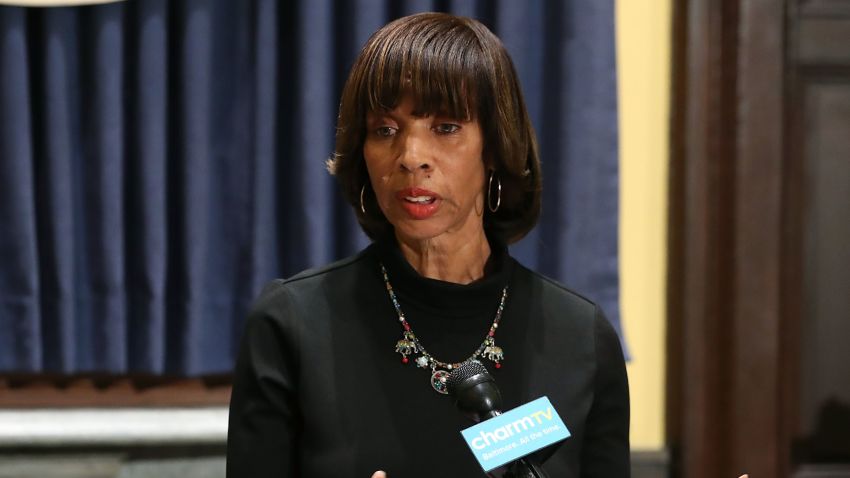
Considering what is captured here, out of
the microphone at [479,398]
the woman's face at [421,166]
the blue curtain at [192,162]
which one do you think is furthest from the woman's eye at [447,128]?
the blue curtain at [192,162]

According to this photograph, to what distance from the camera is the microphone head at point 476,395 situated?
2.76 ft

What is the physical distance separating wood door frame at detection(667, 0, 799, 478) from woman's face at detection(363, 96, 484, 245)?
1.18 m

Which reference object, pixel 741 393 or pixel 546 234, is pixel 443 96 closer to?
pixel 546 234

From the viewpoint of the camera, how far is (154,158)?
2.00 meters

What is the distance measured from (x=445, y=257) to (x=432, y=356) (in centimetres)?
12

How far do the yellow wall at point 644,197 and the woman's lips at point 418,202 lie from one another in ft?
3.97

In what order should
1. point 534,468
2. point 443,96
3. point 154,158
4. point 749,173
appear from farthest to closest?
point 749,173, point 154,158, point 443,96, point 534,468

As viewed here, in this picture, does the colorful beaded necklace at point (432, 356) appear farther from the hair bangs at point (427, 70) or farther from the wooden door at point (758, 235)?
the wooden door at point (758, 235)

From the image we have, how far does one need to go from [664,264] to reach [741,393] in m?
0.34

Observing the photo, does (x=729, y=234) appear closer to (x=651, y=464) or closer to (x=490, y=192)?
(x=651, y=464)

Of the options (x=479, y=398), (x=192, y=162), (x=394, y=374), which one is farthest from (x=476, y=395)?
(x=192, y=162)

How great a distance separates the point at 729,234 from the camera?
2150 millimetres

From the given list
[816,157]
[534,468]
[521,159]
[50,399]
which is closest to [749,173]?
[816,157]

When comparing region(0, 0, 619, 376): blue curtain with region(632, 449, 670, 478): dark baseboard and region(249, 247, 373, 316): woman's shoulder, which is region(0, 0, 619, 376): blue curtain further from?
region(249, 247, 373, 316): woman's shoulder
